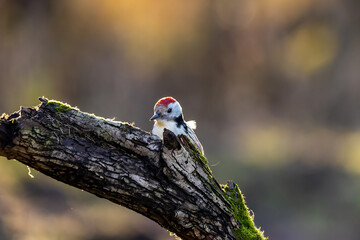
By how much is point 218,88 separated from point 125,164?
836 centimetres

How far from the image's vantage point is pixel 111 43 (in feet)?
33.3

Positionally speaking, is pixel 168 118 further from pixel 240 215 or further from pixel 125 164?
pixel 125 164

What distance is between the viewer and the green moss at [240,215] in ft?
10.9

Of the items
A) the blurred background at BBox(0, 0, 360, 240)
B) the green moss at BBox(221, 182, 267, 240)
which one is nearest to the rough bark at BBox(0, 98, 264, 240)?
the green moss at BBox(221, 182, 267, 240)

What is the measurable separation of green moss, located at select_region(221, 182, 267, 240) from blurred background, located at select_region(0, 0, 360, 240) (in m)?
4.10

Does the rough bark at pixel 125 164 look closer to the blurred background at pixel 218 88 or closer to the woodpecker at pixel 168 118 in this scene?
the woodpecker at pixel 168 118

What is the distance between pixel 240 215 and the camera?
3.39 meters

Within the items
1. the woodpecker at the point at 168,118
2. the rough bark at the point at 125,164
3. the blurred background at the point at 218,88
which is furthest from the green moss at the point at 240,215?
the blurred background at the point at 218,88

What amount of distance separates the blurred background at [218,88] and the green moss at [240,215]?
4095mm

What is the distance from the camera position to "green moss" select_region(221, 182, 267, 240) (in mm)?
3326

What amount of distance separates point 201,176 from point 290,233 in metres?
5.64

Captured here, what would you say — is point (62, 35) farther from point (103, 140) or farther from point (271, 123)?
point (103, 140)

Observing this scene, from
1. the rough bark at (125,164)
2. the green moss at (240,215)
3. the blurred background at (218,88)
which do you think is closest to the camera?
the rough bark at (125,164)

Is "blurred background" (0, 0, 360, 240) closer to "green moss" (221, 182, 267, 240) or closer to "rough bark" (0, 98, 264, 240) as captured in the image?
"green moss" (221, 182, 267, 240)
